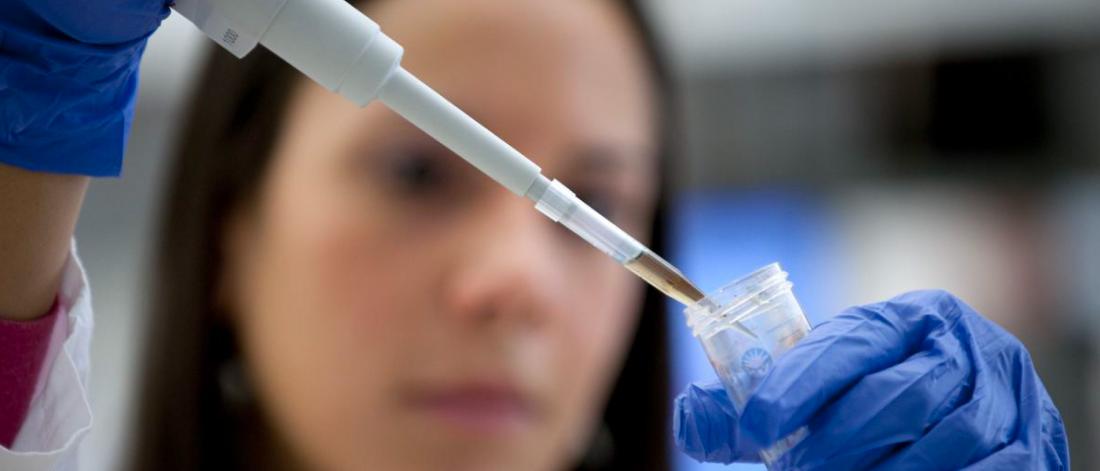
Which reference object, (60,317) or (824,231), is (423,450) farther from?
(824,231)

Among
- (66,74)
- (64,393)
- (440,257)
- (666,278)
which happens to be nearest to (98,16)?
(66,74)

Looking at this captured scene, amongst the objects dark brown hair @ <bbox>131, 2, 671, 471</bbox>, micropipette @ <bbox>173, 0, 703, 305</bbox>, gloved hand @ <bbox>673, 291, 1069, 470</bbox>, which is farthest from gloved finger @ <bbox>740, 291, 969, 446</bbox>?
dark brown hair @ <bbox>131, 2, 671, 471</bbox>

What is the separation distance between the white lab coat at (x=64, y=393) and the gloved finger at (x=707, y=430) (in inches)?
17.2

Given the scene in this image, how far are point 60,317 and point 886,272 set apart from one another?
2941mm

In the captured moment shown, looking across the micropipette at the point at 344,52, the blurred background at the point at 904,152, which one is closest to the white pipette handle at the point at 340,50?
Result: the micropipette at the point at 344,52

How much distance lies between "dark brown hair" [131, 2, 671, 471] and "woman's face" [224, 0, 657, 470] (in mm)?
62

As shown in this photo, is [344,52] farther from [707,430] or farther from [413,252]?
[413,252]

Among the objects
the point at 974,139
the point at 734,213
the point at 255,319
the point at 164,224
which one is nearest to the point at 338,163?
the point at 255,319

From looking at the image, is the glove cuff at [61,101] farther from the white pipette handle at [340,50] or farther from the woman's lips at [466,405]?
the woman's lips at [466,405]

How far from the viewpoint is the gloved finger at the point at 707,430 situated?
637mm

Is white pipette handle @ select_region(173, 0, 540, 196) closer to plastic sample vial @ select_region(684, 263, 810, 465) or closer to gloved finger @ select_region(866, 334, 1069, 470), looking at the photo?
plastic sample vial @ select_region(684, 263, 810, 465)

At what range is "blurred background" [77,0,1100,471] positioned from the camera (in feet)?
10.1

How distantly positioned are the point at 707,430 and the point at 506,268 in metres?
0.40

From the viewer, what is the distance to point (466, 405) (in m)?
1.01
